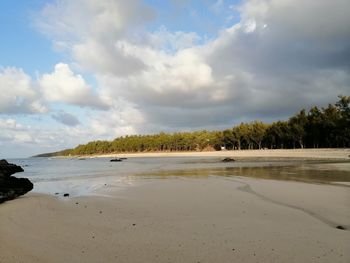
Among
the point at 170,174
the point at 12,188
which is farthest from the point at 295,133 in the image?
the point at 12,188

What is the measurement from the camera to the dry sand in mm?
7094

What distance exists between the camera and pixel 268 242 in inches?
307

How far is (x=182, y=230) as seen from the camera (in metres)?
9.15

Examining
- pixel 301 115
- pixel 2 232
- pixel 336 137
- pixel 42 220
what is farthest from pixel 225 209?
pixel 301 115

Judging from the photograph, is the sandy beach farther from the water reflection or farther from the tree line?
the tree line

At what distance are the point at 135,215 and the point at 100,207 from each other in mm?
2564

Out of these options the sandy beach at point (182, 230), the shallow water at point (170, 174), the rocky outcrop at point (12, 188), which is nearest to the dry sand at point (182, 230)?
the sandy beach at point (182, 230)

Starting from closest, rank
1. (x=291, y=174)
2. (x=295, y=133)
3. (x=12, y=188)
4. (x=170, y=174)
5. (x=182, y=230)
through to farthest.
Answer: (x=182, y=230), (x=12, y=188), (x=291, y=174), (x=170, y=174), (x=295, y=133)

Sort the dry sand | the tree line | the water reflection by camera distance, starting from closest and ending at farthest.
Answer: the dry sand
the water reflection
the tree line

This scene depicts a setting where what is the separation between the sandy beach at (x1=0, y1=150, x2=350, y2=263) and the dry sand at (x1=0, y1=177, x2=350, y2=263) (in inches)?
0.8

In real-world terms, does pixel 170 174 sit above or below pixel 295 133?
below

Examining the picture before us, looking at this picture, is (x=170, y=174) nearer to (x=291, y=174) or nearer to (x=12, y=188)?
(x=291, y=174)

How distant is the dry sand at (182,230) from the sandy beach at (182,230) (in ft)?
0.07

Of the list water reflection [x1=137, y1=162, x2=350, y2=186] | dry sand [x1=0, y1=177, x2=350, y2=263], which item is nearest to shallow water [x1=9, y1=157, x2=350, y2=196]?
water reflection [x1=137, y1=162, x2=350, y2=186]
